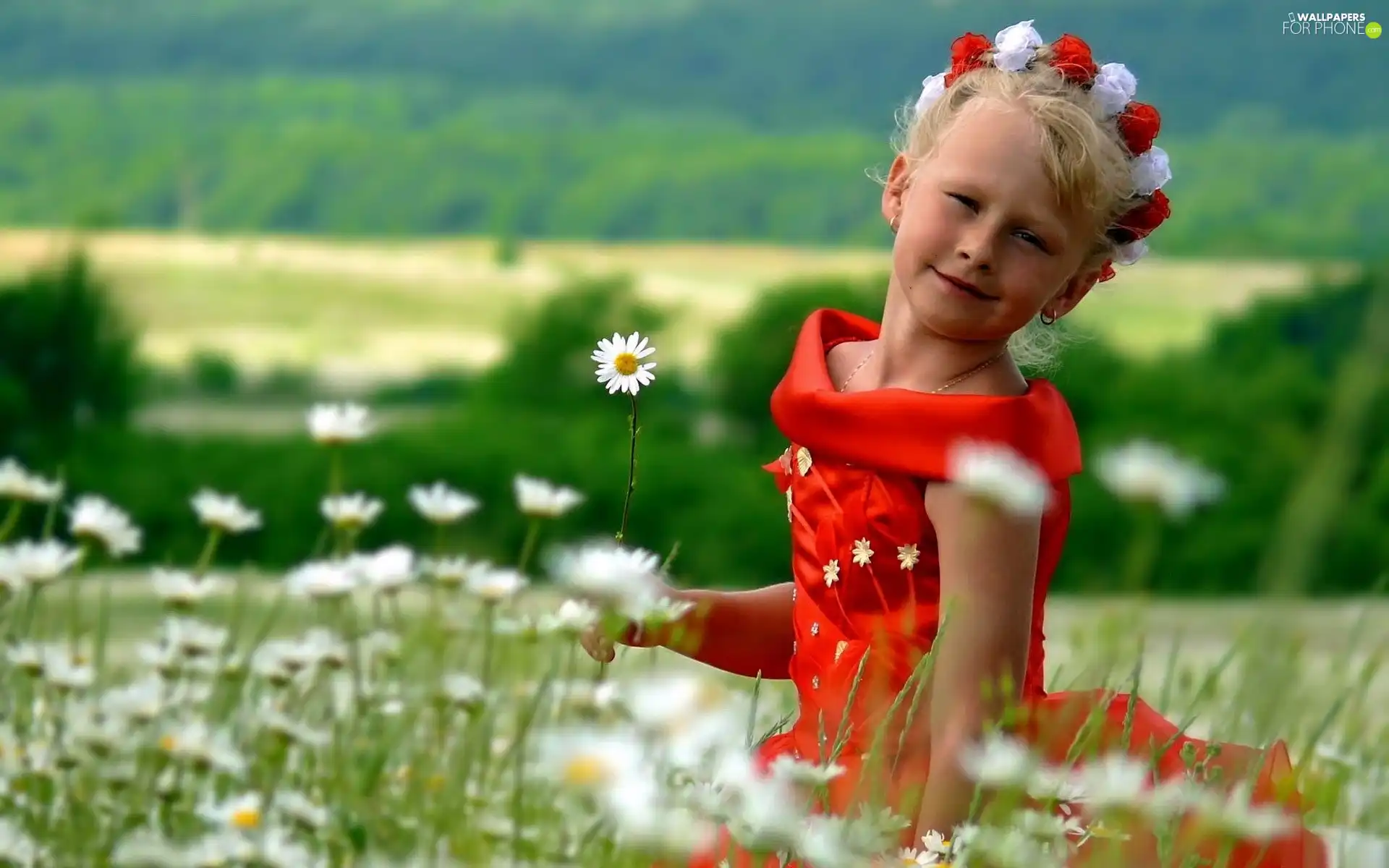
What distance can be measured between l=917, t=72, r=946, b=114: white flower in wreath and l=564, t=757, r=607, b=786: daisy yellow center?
935mm

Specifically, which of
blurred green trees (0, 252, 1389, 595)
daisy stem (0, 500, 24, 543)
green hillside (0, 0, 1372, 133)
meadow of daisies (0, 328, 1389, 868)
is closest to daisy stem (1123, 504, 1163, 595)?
meadow of daisies (0, 328, 1389, 868)

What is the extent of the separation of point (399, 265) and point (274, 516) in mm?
3128

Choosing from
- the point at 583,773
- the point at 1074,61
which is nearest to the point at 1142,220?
the point at 1074,61

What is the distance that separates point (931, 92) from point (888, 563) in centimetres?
47

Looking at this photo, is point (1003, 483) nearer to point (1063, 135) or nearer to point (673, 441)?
point (1063, 135)

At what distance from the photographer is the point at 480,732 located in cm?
115

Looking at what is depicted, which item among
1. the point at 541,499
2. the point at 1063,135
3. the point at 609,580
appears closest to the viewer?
the point at 609,580

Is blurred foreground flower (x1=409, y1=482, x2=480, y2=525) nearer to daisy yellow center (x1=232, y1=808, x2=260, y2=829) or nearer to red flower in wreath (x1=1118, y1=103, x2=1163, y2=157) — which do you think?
daisy yellow center (x1=232, y1=808, x2=260, y2=829)

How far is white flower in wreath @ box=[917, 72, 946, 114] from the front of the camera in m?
1.58

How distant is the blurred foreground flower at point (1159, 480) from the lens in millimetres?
702

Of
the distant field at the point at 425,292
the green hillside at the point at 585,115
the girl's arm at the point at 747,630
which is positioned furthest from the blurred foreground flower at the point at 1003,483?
the green hillside at the point at 585,115

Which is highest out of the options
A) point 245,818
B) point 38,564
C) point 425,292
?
point 425,292

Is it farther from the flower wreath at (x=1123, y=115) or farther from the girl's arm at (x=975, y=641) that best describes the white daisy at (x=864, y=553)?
the flower wreath at (x=1123, y=115)

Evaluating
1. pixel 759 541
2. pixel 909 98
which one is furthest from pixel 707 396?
pixel 909 98
